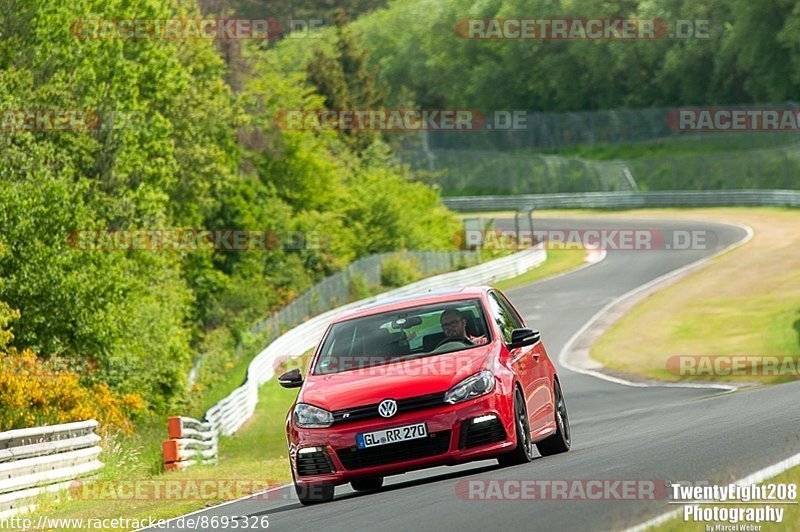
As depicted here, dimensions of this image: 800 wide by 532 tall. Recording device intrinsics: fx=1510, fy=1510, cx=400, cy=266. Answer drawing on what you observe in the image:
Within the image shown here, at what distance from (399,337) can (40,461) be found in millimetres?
5305

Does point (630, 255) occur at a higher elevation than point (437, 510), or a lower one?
lower

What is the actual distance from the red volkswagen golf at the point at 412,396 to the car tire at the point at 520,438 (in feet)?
0.05

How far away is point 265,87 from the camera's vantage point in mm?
64500

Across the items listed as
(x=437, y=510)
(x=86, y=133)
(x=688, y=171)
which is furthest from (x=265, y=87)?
(x=437, y=510)

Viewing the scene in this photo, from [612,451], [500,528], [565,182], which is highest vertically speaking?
[500,528]

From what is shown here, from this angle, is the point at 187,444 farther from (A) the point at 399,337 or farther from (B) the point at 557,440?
(A) the point at 399,337

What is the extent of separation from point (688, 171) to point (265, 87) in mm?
33924

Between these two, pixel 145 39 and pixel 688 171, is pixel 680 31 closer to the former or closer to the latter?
pixel 688 171

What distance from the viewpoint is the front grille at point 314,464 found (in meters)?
12.0

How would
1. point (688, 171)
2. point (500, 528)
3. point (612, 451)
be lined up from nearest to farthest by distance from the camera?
point (500, 528) → point (612, 451) → point (688, 171)

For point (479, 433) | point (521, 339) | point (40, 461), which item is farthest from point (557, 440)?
point (40, 461)

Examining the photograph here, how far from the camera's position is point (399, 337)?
508 inches

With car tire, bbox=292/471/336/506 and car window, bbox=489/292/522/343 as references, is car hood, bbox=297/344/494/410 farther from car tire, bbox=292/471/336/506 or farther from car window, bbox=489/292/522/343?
car tire, bbox=292/471/336/506

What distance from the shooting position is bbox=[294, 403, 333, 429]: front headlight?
12.0 m
